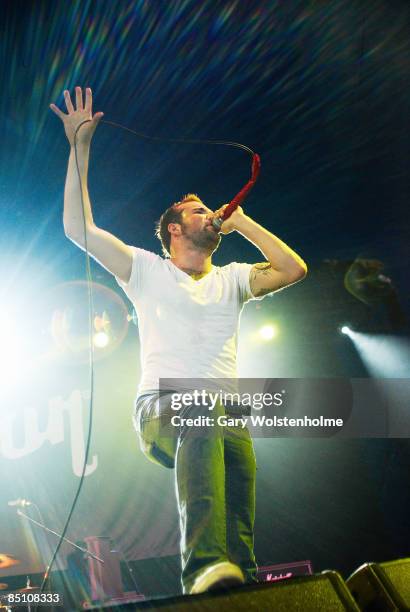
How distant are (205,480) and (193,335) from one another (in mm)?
665

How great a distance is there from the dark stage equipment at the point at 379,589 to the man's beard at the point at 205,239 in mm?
1380

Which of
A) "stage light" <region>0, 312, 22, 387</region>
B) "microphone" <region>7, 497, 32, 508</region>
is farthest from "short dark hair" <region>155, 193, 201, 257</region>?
"microphone" <region>7, 497, 32, 508</region>

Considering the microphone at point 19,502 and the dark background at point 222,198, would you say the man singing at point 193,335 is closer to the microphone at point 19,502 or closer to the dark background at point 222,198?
the dark background at point 222,198

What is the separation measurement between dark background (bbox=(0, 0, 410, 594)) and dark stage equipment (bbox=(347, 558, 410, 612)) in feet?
6.44

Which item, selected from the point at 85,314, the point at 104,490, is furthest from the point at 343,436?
the point at 85,314

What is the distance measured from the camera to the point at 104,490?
125 inches

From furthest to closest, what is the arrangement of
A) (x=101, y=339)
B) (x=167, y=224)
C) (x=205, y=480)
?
(x=101, y=339) → (x=167, y=224) → (x=205, y=480)

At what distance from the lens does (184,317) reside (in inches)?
81.4

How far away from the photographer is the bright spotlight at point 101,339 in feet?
10.4

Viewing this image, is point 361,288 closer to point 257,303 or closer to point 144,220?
point 257,303

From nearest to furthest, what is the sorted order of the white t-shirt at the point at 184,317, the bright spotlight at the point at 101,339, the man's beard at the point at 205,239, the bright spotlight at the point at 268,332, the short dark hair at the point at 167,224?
1. the white t-shirt at the point at 184,317
2. the man's beard at the point at 205,239
3. the short dark hair at the point at 167,224
4. the bright spotlight at the point at 101,339
5. the bright spotlight at the point at 268,332

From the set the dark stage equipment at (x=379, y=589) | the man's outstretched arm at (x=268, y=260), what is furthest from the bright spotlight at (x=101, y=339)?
the dark stage equipment at (x=379, y=589)

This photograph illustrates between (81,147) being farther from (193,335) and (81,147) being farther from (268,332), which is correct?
(268,332)

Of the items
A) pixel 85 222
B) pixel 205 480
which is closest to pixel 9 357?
pixel 85 222
